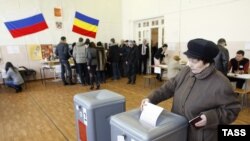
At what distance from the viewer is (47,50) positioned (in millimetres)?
7344

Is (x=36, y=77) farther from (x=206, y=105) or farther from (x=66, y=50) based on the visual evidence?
(x=206, y=105)

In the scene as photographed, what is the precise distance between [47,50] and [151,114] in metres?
7.01

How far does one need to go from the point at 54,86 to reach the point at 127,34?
13.8ft

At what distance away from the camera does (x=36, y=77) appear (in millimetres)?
7270

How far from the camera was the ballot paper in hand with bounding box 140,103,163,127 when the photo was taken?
1.14 metres

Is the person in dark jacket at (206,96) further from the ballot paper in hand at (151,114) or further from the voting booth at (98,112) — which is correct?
the voting booth at (98,112)

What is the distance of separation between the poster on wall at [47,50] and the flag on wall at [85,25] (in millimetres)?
1201

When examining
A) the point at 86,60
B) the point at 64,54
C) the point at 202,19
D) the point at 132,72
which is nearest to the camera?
the point at 202,19

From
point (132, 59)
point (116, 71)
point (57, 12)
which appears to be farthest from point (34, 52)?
point (132, 59)

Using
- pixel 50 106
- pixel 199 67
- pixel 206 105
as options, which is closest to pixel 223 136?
pixel 206 105

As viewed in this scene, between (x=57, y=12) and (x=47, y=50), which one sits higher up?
(x=57, y=12)

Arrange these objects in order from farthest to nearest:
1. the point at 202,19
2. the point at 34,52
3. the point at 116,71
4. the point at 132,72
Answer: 1. the point at 34,52
2. the point at 116,71
3. the point at 132,72
4. the point at 202,19

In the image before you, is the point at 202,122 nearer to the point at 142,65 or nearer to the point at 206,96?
the point at 206,96

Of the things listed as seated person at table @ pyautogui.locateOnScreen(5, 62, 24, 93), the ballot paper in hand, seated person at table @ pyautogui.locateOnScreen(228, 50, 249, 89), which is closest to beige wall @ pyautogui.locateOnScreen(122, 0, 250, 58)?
seated person at table @ pyautogui.locateOnScreen(228, 50, 249, 89)
